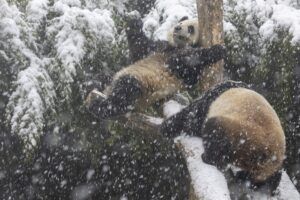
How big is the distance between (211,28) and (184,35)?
39 cm

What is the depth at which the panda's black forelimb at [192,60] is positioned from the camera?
3654 millimetres

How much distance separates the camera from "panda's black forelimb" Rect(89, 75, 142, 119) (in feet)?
12.3

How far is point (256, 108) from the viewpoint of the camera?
3033 mm

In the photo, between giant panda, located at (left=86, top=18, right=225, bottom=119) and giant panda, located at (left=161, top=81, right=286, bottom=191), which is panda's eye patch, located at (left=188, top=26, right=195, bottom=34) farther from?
giant panda, located at (left=161, top=81, right=286, bottom=191)

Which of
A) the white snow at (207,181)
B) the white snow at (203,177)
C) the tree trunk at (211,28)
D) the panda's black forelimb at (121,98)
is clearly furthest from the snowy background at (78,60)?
the white snow at (203,177)

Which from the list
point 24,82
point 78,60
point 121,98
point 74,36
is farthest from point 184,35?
point 24,82

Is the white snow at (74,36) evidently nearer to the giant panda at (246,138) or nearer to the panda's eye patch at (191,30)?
the panda's eye patch at (191,30)

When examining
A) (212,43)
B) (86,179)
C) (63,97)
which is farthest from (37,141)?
(212,43)

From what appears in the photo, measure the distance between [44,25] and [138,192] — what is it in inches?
81.1

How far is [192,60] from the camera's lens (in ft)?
12.6

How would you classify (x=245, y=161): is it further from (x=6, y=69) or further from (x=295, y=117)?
(x=6, y=69)

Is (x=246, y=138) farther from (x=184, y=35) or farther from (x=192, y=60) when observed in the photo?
(x=184, y=35)

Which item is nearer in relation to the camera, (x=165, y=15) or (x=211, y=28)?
(x=211, y=28)

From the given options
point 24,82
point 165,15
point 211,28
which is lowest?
point 24,82
